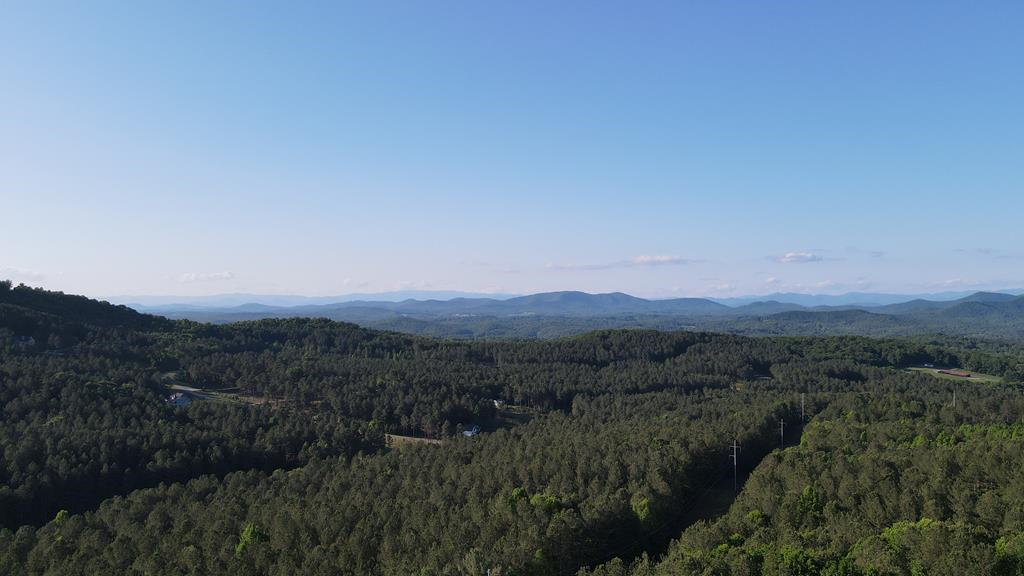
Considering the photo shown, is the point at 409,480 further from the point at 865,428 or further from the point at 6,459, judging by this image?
the point at 865,428

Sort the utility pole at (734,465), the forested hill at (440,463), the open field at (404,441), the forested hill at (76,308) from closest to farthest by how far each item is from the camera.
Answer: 1. the forested hill at (440,463)
2. the utility pole at (734,465)
3. the open field at (404,441)
4. the forested hill at (76,308)

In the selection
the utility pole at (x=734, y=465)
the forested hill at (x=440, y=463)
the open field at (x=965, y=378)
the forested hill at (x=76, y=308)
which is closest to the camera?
the forested hill at (x=440, y=463)

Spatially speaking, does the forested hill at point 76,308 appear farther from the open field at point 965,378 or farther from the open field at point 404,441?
the open field at point 965,378

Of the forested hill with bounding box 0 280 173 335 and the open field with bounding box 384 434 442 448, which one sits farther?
the forested hill with bounding box 0 280 173 335

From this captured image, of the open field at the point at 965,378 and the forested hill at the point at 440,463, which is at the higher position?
the forested hill at the point at 440,463

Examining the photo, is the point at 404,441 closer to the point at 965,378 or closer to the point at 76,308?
the point at 76,308

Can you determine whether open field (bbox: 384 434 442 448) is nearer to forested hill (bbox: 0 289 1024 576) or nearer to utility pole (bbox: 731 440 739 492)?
forested hill (bbox: 0 289 1024 576)

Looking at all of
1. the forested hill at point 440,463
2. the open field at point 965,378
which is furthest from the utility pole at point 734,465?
the open field at point 965,378

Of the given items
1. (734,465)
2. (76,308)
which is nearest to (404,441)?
(734,465)

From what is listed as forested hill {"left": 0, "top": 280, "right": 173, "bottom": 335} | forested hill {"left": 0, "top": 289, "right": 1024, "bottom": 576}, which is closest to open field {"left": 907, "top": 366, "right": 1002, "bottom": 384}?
forested hill {"left": 0, "top": 289, "right": 1024, "bottom": 576}
